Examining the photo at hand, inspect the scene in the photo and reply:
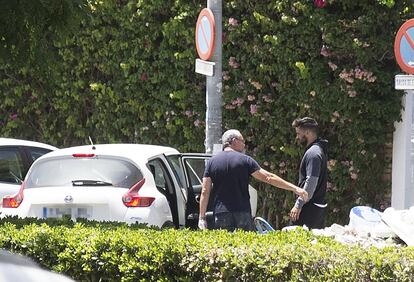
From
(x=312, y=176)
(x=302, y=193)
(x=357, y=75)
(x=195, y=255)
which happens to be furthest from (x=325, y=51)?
(x=195, y=255)

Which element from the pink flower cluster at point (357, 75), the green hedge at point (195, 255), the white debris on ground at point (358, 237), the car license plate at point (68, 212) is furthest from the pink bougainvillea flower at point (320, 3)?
the green hedge at point (195, 255)

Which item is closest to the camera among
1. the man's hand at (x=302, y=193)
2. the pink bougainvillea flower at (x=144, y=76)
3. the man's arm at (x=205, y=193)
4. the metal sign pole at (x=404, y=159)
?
the man's arm at (x=205, y=193)

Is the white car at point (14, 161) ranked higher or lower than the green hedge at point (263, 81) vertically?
lower

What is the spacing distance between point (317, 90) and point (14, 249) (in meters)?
6.74

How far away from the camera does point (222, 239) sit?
808 centimetres

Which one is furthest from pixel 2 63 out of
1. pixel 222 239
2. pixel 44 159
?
pixel 222 239

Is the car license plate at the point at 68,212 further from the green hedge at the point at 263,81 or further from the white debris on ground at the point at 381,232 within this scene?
the white debris on ground at the point at 381,232

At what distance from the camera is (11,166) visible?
44.5 ft

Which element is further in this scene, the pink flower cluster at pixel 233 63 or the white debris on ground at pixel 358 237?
the pink flower cluster at pixel 233 63

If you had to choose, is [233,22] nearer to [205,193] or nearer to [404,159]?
[404,159]

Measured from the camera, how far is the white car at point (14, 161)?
1333cm

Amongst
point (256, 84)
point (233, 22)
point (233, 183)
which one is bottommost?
point (233, 183)

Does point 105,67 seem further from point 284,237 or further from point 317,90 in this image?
point 284,237

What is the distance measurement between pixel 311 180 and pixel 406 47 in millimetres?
1985
